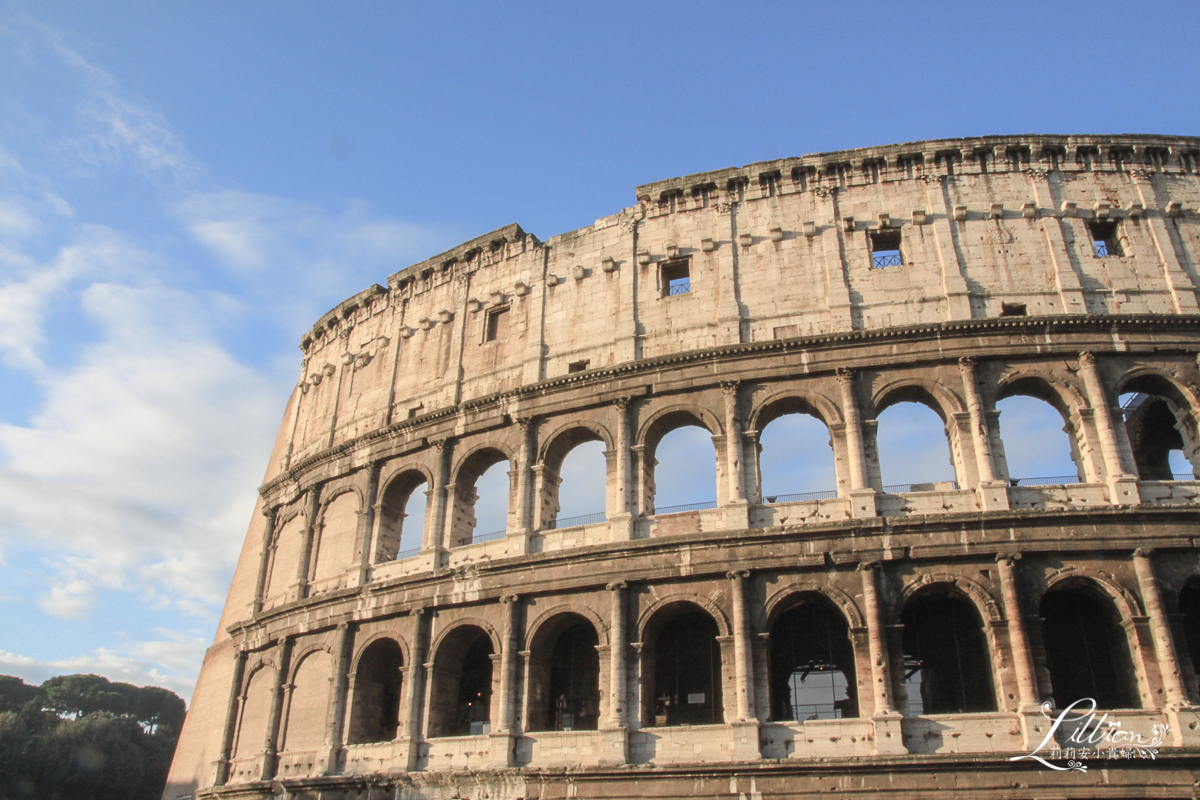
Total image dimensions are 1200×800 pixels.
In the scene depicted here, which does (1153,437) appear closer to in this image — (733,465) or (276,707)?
(733,465)

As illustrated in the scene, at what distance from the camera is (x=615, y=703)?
49.5ft

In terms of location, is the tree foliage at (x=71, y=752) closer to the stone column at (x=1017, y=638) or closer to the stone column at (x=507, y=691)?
the stone column at (x=507, y=691)

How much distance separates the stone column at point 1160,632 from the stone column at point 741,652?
Answer: 629 centimetres

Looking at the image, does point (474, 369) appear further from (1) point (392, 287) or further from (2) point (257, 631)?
(2) point (257, 631)

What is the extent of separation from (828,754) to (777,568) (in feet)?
10.1

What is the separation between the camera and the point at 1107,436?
1550 centimetres

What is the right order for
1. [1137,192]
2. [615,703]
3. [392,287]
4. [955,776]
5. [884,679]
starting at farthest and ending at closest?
[392,287] < [1137,192] < [615,703] < [884,679] < [955,776]

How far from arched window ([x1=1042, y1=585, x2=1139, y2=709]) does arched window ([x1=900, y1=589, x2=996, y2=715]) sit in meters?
1.08

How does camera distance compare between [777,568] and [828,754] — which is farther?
[777,568]

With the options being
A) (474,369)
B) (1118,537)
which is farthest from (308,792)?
(1118,537)

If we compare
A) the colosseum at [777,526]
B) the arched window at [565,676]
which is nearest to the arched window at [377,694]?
the colosseum at [777,526]

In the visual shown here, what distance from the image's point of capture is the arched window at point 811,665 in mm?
14984

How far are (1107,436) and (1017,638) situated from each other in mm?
4255

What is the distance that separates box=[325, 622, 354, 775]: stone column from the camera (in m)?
17.8
